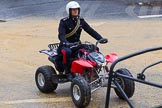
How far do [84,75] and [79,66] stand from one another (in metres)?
0.22

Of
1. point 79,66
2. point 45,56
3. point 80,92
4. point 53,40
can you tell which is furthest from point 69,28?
point 53,40

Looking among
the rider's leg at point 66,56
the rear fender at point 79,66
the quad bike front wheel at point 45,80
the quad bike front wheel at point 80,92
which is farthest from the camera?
the quad bike front wheel at point 45,80

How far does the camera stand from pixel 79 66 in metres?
6.88

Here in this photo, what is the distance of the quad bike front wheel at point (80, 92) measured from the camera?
6.52 meters

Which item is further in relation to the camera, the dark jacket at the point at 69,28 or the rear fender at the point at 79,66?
the dark jacket at the point at 69,28

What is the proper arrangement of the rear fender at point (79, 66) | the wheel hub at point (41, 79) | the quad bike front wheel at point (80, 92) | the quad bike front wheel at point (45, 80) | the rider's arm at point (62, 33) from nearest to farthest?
the quad bike front wheel at point (80, 92) < the rear fender at point (79, 66) < the rider's arm at point (62, 33) < the quad bike front wheel at point (45, 80) < the wheel hub at point (41, 79)

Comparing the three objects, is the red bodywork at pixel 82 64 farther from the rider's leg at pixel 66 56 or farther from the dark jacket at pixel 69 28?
the dark jacket at pixel 69 28

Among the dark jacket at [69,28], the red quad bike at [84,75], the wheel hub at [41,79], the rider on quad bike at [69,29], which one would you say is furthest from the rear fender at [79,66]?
the wheel hub at [41,79]

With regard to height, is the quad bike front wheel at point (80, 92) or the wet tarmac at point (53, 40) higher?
the quad bike front wheel at point (80, 92)

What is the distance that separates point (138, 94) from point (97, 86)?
895mm

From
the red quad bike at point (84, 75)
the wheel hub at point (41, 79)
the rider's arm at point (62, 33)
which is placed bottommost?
the wheel hub at point (41, 79)

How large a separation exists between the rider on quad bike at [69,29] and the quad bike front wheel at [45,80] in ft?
0.94

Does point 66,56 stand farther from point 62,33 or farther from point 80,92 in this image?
point 80,92

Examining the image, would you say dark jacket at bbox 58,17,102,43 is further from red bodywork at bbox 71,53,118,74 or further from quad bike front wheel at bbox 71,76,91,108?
quad bike front wheel at bbox 71,76,91,108
